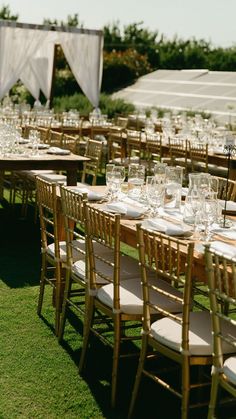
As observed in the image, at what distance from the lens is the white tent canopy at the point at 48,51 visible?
43.3 feet

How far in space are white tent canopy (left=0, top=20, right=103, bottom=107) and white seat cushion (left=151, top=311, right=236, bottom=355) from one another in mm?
10906

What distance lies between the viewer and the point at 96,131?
452 inches

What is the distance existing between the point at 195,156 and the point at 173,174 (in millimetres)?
→ 4174

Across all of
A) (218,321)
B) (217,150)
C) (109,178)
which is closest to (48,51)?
(217,150)

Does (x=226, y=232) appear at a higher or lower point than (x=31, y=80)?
lower

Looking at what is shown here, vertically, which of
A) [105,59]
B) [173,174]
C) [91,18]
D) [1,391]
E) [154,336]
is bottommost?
[1,391]

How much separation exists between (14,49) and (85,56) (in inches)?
61.2

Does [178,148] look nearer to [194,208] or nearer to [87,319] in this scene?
[194,208]

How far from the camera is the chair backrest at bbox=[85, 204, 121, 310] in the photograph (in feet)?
10.9

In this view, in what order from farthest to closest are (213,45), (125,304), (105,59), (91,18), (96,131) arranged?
(91,18), (213,45), (105,59), (96,131), (125,304)

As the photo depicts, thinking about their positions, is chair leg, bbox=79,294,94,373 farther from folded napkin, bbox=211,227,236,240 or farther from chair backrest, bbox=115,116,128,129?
chair backrest, bbox=115,116,128,129

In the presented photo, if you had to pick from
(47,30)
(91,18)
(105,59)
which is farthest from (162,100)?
(91,18)

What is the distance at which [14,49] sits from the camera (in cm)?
1329

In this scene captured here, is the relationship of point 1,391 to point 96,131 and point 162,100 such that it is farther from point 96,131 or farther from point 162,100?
point 162,100
